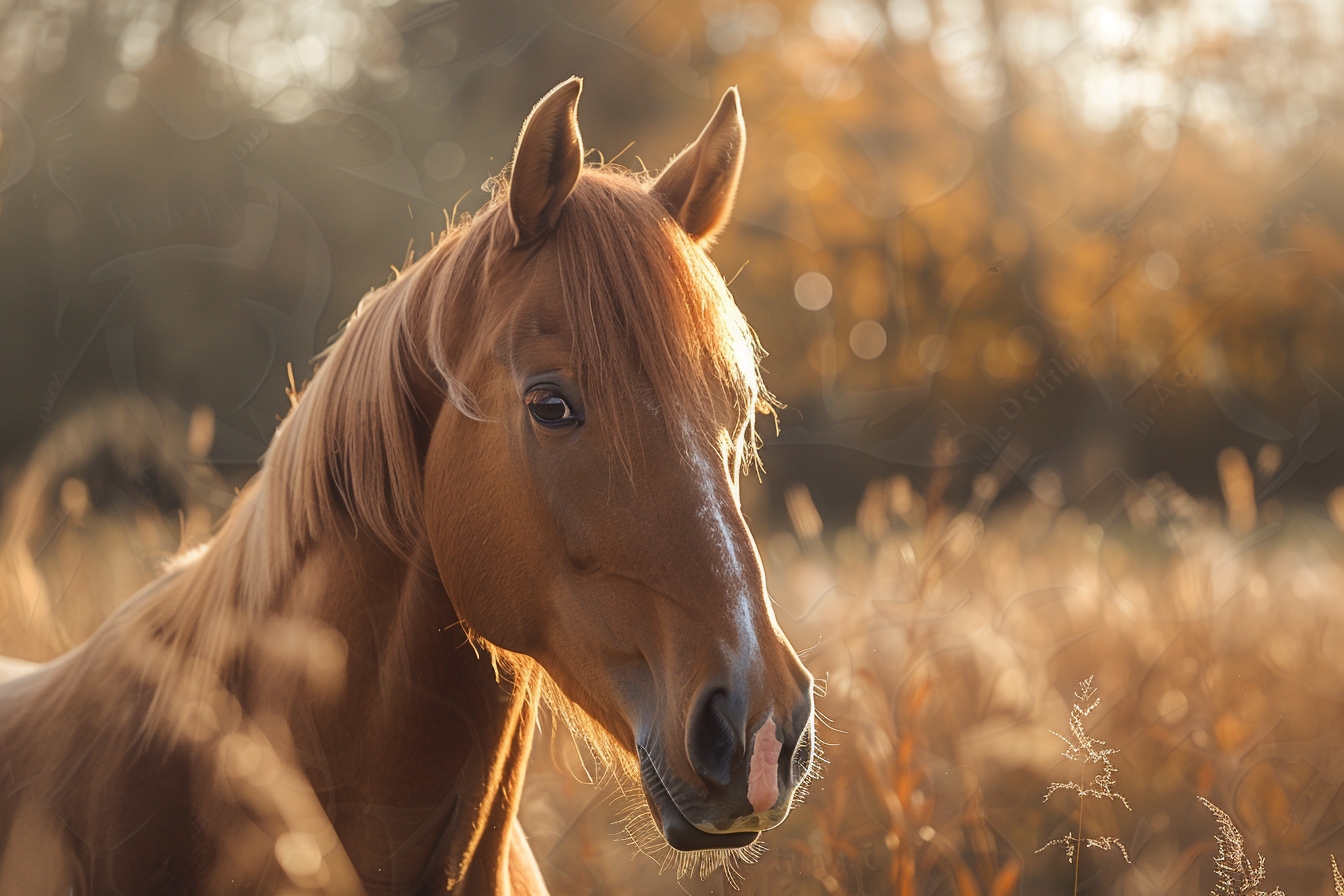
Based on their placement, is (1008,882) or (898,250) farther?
(898,250)

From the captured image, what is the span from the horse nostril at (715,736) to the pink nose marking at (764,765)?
0.03 metres

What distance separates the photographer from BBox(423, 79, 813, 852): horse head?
1.22 m

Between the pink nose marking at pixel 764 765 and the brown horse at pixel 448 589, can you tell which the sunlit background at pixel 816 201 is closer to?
the brown horse at pixel 448 589

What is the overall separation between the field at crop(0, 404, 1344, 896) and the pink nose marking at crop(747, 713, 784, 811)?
1.27 metres

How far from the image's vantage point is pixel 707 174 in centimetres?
178

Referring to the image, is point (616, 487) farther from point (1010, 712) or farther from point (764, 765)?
point (1010, 712)

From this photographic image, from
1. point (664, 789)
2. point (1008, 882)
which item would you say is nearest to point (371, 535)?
point (664, 789)

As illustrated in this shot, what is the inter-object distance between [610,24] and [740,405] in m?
8.53

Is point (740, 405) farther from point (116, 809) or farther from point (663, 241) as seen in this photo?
point (116, 809)

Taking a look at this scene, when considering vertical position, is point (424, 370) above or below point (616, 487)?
above

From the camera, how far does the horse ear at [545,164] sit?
4.73 feet

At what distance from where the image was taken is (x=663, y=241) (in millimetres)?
1563

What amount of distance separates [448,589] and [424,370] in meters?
0.38

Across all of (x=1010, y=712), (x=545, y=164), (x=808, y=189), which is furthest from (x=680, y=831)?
(x=808, y=189)
